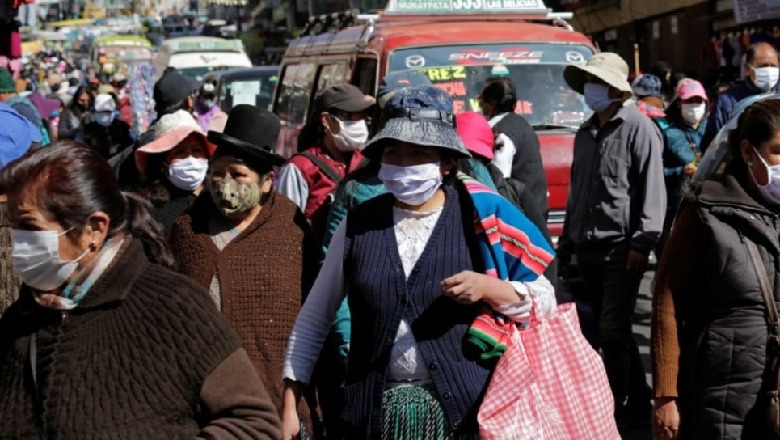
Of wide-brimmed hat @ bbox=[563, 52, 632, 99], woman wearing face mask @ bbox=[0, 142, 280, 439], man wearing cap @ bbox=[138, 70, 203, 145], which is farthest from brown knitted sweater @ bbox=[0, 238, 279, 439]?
man wearing cap @ bbox=[138, 70, 203, 145]

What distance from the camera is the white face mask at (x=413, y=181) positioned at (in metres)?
3.84

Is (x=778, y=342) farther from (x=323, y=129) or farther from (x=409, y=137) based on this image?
(x=323, y=129)

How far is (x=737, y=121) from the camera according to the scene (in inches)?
176

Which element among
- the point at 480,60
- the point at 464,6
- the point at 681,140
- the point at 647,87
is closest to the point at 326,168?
the point at 681,140

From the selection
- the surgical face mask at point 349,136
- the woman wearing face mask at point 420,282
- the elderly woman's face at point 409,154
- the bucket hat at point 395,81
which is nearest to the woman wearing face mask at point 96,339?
the woman wearing face mask at point 420,282

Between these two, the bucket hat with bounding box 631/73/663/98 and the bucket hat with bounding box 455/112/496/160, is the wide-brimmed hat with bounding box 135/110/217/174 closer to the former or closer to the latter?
the bucket hat with bounding box 455/112/496/160

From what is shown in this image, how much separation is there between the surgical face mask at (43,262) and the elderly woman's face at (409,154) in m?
1.18

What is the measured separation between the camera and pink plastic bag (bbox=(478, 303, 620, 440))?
3699 millimetres

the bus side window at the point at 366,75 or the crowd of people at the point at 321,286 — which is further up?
the crowd of people at the point at 321,286

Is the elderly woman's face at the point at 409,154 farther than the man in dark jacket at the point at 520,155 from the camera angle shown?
No

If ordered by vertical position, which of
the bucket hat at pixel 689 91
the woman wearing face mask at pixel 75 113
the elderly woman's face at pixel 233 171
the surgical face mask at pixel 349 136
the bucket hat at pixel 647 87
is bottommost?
the woman wearing face mask at pixel 75 113

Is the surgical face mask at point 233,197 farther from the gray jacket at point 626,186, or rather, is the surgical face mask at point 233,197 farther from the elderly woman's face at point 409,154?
the gray jacket at point 626,186

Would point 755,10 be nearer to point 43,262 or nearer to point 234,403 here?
point 234,403

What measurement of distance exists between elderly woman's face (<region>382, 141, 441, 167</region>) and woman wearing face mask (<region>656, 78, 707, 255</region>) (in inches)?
203
